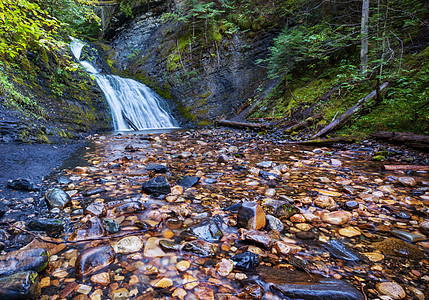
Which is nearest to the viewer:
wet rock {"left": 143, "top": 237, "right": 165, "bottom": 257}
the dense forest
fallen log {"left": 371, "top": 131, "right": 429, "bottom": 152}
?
wet rock {"left": 143, "top": 237, "right": 165, "bottom": 257}

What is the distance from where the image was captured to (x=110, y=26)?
70.9 ft

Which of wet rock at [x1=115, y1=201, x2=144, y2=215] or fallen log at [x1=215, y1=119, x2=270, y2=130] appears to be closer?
wet rock at [x1=115, y1=201, x2=144, y2=215]

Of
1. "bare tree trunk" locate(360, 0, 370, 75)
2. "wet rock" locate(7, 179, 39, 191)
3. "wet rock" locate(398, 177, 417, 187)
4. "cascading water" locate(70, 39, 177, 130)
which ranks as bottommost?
"wet rock" locate(398, 177, 417, 187)

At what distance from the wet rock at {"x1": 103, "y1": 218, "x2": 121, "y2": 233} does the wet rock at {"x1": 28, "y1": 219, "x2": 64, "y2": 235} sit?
0.40m

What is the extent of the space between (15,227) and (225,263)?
6.09ft

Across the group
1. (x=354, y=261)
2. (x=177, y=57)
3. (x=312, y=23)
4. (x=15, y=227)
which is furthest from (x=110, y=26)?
(x=354, y=261)

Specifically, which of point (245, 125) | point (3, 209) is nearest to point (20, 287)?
point (3, 209)

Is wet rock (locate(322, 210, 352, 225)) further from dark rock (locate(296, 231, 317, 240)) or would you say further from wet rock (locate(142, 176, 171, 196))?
wet rock (locate(142, 176, 171, 196))

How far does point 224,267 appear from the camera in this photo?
1.36 meters

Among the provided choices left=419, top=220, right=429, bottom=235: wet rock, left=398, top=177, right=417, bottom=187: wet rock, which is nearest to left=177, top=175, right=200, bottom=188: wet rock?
left=419, top=220, right=429, bottom=235: wet rock

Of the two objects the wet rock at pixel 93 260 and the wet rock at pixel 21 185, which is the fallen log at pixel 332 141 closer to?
the wet rock at pixel 93 260

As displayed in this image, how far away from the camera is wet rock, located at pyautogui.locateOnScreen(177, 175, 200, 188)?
9.53 ft

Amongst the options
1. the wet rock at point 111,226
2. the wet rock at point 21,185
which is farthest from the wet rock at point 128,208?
the wet rock at point 21,185

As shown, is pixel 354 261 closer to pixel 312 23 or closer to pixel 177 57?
pixel 312 23
